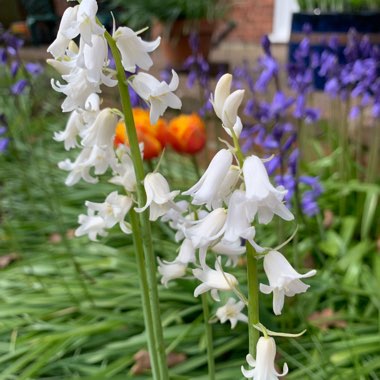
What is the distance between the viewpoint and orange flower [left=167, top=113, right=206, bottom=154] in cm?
169

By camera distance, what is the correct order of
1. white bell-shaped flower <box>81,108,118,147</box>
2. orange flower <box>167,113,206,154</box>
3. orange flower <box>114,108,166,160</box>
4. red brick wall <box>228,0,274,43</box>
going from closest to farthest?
white bell-shaped flower <box>81,108,118,147</box> < orange flower <box>114,108,166,160</box> < orange flower <box>167,113,206,154</box> < red brick wall <box>228,0,274,43</box>

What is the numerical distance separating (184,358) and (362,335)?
1.86 feet

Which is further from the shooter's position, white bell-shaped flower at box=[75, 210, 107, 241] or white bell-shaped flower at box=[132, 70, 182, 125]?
white bell-shaped flower at box=[75, 210, 107, 241]

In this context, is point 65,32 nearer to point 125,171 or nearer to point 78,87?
point 78,87

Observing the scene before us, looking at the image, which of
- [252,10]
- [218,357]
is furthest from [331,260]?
[252,10]

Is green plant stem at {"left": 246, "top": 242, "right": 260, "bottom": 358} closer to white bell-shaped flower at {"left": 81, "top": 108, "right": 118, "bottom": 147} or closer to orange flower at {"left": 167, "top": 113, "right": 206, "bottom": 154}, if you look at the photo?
white bell-shaped flower at {"left": 81, "top": 108, "right": 118, "bottom": 147}

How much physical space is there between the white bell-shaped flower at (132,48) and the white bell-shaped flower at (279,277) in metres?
0.32

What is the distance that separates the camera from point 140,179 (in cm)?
85

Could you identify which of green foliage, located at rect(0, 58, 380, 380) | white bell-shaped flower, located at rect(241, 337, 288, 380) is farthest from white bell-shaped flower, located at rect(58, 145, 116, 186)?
green foliage, located at rect(0, 58, 380, 380)

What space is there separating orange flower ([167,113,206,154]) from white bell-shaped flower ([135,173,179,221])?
876mm

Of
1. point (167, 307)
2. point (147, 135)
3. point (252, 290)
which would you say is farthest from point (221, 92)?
point (167, 307)

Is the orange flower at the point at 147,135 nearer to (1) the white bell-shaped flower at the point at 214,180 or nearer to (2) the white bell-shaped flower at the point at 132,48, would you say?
(2) the white bell-shaped flower at the point at 132,48

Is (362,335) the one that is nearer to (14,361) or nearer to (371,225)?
(371,225)

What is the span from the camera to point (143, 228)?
0.90m
